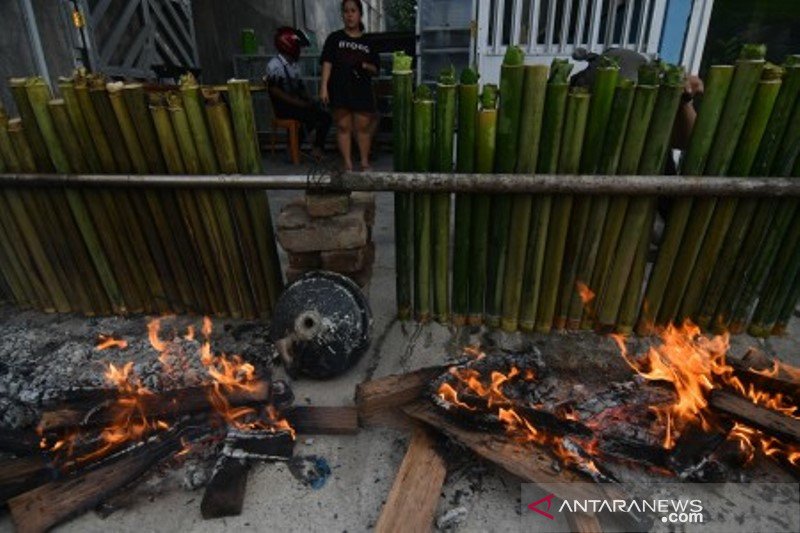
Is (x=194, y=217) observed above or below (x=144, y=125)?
below

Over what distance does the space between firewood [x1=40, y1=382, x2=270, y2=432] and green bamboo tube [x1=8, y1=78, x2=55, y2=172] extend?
1.80 metres

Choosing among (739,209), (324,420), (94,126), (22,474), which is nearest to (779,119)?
(739,209)

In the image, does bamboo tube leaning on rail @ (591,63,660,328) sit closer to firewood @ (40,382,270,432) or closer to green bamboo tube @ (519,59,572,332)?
green bamboo tube @ (519,59,572,332)

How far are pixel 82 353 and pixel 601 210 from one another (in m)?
3.88

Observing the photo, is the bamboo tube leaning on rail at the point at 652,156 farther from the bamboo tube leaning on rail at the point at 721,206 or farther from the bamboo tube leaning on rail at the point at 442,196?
the bamboo tube leaning on rail at the point at 442,196

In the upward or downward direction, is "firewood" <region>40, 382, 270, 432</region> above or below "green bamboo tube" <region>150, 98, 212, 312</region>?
below

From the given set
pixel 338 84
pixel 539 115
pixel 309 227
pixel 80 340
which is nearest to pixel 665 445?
pixel 539 115

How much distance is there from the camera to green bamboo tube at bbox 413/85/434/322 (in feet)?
9.73

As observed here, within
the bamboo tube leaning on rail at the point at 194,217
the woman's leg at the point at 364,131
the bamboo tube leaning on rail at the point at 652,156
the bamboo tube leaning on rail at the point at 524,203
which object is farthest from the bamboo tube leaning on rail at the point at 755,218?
the woman's leg at the point at 364,131

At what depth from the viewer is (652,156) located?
290 centimetres

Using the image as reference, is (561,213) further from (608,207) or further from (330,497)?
(330,497)

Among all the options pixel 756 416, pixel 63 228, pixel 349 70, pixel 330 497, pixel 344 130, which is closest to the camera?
pixel 330 497

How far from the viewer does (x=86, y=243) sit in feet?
11.9

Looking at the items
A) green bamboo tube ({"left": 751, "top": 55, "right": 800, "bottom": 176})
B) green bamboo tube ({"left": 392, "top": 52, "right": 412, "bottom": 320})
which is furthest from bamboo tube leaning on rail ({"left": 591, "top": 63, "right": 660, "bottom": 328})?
green bamboo tube ({"left": 392, "top": 52, "right": 412, "bottom": 320})
